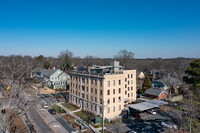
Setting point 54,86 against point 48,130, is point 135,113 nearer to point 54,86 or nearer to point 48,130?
point 48,130

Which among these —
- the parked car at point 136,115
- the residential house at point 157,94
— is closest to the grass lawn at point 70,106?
the parked car at point 136,115

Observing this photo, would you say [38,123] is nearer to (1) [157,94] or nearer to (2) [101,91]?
(2) [101,91]

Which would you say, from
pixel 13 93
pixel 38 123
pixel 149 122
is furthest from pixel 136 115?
pixel 13 93

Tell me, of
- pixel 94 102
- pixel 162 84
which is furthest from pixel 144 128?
pixel 162 84

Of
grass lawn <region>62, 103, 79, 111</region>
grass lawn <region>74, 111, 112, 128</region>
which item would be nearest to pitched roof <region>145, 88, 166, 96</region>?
grass lawn <region>74, 111, 112, 128</region>

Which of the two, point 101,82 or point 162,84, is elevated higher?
point 101,82

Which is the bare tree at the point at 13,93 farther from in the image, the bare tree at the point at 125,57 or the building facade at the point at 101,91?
the bare tree at the point at 125,57
